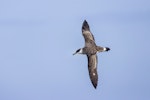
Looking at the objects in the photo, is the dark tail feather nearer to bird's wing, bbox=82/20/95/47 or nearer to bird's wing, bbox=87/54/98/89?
bird's wing, bbox=82/20/95/47

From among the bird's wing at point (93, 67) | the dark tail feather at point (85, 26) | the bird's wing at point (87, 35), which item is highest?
the dark tail feather at point (85, 26)

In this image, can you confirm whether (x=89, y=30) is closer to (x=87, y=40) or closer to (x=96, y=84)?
(x=87, y=40)

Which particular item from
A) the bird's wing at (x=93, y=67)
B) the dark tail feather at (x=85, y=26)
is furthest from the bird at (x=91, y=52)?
the dark tail feather at (x=85, y=26)

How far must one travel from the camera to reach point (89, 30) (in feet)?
161

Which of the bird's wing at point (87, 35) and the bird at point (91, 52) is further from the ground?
the bird's wing at point (87, 35)

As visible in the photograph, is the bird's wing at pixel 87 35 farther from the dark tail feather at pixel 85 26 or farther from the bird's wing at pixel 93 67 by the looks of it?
the bird's wing at pixel 93 67

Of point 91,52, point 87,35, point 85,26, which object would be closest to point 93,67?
point 91,52

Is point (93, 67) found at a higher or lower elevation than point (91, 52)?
lower

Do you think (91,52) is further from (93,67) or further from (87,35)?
(87,35)

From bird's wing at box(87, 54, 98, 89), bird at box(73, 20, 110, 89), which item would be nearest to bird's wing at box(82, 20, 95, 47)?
bird at box(73, 20, 110, 89)

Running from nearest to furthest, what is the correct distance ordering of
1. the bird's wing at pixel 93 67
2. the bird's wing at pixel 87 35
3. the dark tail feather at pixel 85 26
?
1. the bird's wing at pixel 93 67
2. the bird's wing at pixel 87 35
3. the dark tail feather at pixel 85 26

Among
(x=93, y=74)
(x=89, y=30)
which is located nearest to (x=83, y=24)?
(x=89, y=30)

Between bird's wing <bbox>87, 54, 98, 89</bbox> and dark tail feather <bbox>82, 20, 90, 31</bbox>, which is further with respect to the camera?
dark tail feather <bbox>82, 20, 90, 31</bbox>

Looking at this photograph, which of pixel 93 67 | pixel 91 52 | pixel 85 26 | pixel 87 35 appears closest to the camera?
pixel 93 67
